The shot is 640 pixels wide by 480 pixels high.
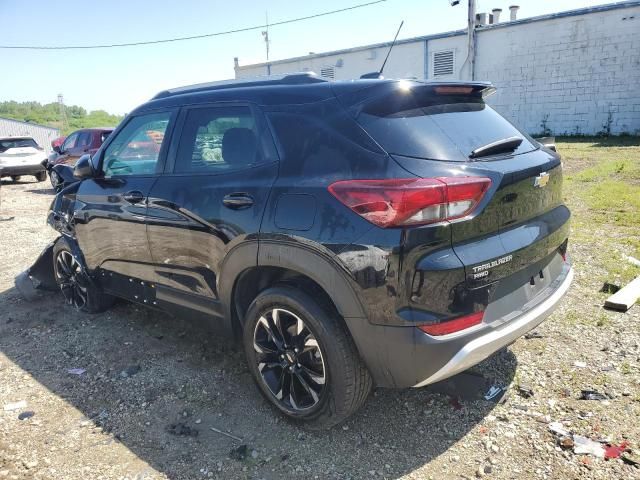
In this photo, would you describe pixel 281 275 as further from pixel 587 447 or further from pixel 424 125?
pixel 587 447

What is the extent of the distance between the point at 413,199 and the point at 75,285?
377 cm

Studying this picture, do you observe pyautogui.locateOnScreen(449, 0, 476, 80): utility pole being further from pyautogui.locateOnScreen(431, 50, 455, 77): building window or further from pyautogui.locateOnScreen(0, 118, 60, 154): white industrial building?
pyautogui.locateOnScreen(0, 118, 60, 154): white industrial building

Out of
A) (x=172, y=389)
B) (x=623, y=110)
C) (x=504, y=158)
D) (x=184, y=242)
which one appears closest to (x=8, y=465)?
(x=172, y=389)

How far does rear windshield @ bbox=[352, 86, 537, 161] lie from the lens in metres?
2.43

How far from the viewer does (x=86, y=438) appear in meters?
2.90

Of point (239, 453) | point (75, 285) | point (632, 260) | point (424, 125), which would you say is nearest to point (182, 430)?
point (239, 453)

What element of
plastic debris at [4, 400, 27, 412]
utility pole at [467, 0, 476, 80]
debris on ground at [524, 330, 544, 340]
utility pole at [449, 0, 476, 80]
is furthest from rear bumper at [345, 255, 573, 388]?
utility pole at [467, 0, 476, 80]

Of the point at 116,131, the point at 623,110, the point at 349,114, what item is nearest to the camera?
the point at 349,114

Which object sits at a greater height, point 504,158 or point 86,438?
point 504,158

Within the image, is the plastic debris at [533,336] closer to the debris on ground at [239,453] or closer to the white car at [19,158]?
the debris on ground at [239,453]

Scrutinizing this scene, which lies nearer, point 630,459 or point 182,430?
point 630,459

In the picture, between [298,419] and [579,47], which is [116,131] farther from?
[579,47]

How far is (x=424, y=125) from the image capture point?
8.35ft

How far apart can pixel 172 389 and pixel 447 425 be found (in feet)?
5.92
